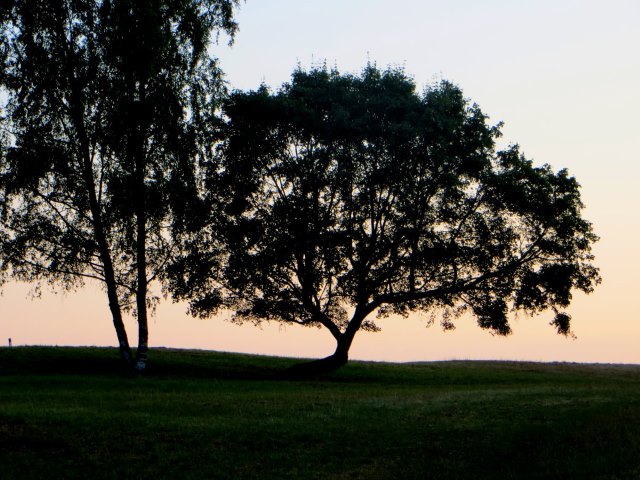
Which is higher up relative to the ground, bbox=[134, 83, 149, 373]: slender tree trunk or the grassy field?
bbox=[134, 83, 149, 373]: slender tree trunk

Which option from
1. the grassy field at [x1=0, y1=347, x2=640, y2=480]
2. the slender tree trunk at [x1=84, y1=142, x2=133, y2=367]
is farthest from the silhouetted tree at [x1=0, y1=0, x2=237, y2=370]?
the grassy field at [x1=0, y1=347, x2=640, y2=480]

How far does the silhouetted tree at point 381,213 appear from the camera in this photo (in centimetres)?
4797

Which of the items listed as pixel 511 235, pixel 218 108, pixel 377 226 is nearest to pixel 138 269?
pixel 218 108

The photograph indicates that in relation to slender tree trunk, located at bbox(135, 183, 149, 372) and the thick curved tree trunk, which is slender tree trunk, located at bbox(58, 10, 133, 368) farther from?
the thick curved tree trunk

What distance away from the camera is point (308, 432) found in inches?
982

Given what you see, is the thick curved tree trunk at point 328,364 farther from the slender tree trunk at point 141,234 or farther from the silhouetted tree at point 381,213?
the slender tree trunk at point 141,234

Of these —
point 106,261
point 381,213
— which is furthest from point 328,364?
point 106,261

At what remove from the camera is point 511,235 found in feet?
163

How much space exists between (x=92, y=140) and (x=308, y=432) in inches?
1029

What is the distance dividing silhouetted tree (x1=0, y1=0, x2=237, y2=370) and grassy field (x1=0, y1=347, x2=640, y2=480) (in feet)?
25.3

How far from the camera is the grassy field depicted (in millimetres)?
21125

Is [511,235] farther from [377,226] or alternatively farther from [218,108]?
[218,108]

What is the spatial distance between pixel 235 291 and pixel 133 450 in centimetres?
2652

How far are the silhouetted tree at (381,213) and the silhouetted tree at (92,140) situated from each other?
477 cm
